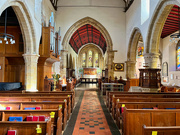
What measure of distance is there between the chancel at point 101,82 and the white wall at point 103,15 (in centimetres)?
9

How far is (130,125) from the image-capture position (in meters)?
3.11

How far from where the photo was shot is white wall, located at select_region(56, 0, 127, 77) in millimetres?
14500

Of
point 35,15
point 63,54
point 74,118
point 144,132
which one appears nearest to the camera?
point 144,132

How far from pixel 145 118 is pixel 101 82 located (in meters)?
9.58

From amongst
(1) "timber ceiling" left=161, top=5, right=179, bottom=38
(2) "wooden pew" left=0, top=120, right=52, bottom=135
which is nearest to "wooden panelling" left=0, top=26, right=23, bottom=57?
(2) "wooden pew" left=0, top=120, right=52, bottom=135

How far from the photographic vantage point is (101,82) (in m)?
12.7

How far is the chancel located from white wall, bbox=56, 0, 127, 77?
9cm

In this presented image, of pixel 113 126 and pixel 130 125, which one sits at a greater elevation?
pixel 130 125

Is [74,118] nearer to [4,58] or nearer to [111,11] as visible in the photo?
[4,58]

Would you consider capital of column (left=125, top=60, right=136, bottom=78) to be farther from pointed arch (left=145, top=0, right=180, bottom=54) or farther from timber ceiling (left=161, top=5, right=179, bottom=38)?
pointed arch (left=145, top=0, right=180, bottom=54)

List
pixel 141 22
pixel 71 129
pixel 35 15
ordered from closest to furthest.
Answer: pixel 71 129
pixel 35 15
pixel 141 22

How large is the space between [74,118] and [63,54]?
32.8 ft

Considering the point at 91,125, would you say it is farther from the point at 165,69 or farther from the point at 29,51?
the point at 165,69

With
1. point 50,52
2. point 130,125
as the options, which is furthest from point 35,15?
point 130,125
